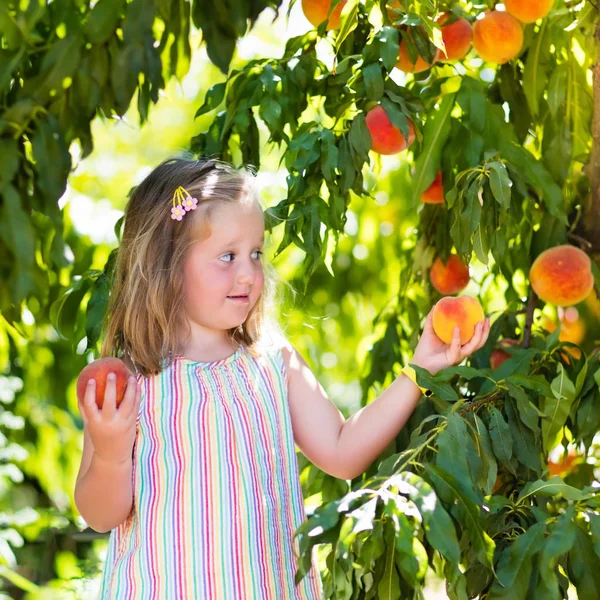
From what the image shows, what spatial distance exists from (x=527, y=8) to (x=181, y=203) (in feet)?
2.44

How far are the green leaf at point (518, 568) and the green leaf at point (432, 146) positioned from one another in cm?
74

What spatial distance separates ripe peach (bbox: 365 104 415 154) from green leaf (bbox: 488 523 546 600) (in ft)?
2.53

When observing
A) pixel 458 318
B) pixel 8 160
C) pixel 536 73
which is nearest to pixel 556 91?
pixel 536 73

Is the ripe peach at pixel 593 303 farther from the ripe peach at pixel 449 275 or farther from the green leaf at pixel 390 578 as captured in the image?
the green leaf at pixel 390 578

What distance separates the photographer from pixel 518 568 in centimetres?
115

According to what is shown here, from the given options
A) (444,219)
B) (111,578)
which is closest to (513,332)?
(444,219)

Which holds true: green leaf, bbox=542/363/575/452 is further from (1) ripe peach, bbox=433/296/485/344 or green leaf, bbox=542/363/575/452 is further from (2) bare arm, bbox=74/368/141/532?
(2) bare arm, bbox=74/368/141/532

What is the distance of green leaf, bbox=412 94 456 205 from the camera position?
1.75 m

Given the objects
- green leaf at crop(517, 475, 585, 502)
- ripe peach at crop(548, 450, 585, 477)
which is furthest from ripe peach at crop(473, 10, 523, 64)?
green leaf at crop(517, 475, 585, 502)

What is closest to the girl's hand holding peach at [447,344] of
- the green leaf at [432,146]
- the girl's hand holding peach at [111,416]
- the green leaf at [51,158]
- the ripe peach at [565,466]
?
the green leaf at [432,146]

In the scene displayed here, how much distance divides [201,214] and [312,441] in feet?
1.44

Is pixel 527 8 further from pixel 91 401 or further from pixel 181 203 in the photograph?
pixel 91 401

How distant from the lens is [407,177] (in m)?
2.59

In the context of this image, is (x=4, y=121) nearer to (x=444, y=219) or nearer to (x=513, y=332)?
(x=444, y=219)
